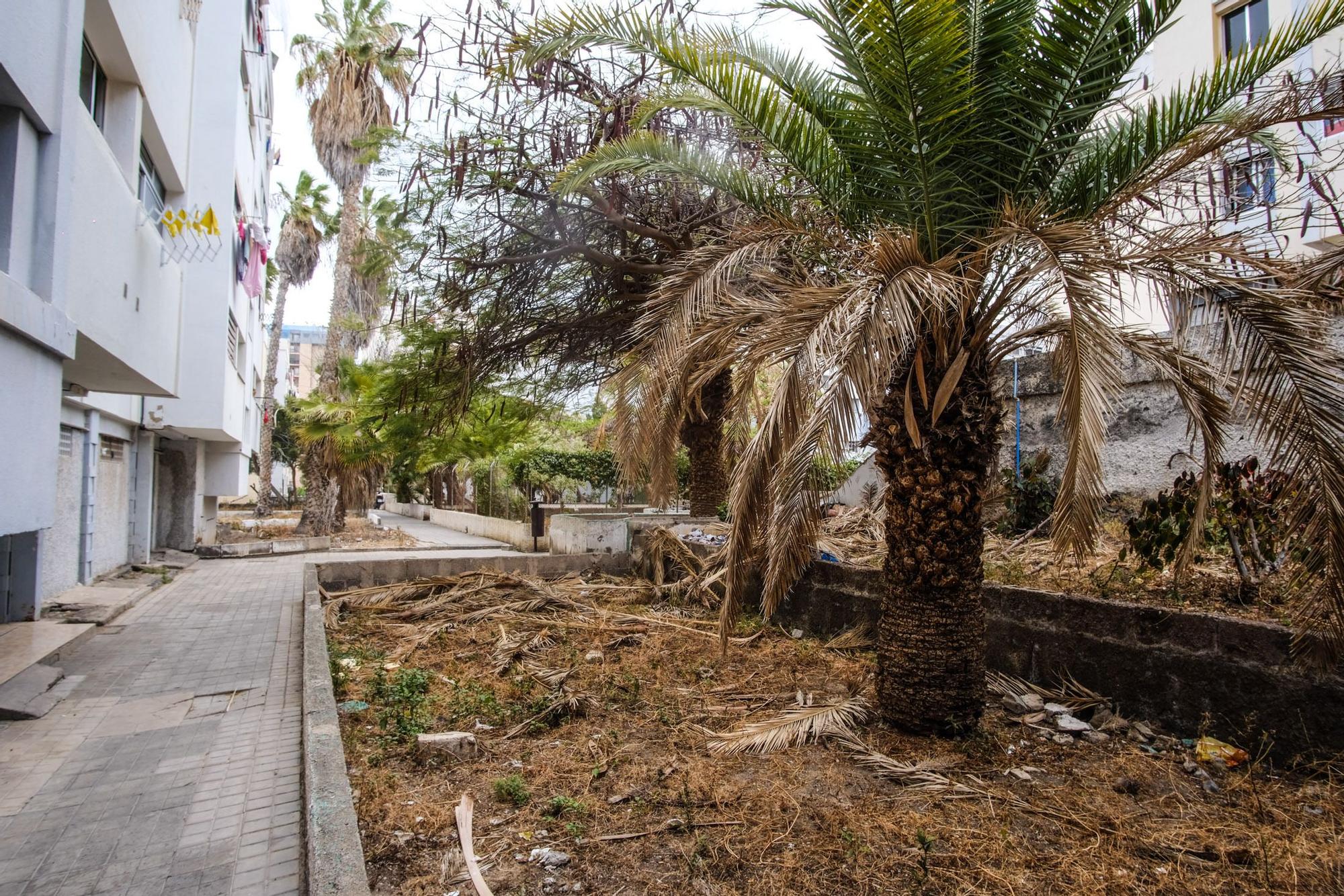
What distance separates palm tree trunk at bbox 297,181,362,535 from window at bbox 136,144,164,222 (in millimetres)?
8421

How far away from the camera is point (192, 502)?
54.0ft

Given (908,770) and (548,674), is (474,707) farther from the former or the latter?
(908,770)

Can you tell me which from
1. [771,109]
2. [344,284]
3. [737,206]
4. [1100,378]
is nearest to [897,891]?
[1100,378]

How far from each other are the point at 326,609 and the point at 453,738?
5.28 meters

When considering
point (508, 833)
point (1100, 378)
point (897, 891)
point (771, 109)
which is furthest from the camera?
point (771, 109)

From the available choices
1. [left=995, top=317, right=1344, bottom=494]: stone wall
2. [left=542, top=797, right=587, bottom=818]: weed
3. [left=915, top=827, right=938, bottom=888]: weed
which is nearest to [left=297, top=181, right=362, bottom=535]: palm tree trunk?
[left=995, top=317, right=1344, bottom=494]: stone wall

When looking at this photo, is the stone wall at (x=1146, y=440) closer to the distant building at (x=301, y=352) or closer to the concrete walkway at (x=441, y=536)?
the concrete walkway at (x=441, y=536)

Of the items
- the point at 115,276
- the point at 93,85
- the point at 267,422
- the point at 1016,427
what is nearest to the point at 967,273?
the point at 1016,427

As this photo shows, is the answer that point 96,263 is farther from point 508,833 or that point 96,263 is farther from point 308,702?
point 508,833

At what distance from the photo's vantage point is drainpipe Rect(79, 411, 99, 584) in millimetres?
10023

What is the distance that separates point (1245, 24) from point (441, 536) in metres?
21.7

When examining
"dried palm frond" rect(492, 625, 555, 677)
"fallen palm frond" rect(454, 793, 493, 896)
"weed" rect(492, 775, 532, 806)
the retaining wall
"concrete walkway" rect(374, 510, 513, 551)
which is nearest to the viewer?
"fallen palm frond" rect(454, 793, 493, 896)

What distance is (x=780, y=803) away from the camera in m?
3.80

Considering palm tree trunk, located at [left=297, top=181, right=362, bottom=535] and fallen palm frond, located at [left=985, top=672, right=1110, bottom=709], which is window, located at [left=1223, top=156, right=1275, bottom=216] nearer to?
fallen palm frond, located at [left=985, top=672, right=1110, bottom=709]
